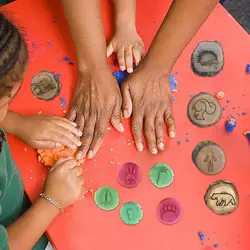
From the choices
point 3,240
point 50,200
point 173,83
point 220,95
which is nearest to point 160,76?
point 173,83

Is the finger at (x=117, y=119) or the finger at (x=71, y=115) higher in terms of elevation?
the finger at (x=117, y=119)

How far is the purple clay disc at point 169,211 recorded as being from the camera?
817mm

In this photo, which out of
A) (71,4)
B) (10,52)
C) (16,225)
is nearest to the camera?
(10,52)

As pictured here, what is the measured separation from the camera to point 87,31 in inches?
36.1

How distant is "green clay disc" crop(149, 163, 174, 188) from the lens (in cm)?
85

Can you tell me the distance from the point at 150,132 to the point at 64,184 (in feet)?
0.69

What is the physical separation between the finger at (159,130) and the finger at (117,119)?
75 millimetres

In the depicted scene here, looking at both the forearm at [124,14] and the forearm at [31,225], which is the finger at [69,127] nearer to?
the forearm at [31,225]

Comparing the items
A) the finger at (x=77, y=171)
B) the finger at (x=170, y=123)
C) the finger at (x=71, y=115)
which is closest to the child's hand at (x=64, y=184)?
the finger at (x=77, y=171)

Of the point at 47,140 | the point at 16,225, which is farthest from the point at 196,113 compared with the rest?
the point at 16,225

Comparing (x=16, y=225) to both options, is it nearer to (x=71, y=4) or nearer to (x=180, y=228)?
(x=180, y=228)

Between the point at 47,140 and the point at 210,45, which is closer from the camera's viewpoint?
the point at 47,140

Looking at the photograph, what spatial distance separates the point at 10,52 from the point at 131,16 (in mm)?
475

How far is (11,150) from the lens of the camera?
0.87 metres
